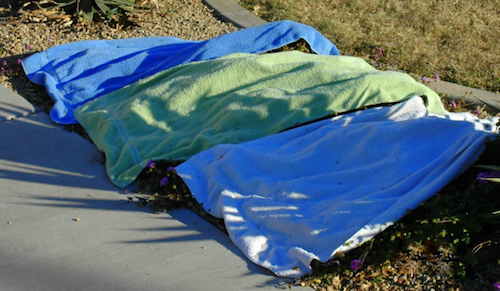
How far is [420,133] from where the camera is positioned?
10.9ft

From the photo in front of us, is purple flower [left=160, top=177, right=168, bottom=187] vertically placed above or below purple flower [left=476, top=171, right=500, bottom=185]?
below

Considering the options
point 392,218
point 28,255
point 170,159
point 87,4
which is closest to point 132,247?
point 28,255

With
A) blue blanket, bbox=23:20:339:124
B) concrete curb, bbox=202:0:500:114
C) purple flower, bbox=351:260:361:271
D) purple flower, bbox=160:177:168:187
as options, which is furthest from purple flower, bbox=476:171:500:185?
blue blanket, bbox=23:20:339:124

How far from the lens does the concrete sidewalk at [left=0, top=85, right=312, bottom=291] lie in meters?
2.74

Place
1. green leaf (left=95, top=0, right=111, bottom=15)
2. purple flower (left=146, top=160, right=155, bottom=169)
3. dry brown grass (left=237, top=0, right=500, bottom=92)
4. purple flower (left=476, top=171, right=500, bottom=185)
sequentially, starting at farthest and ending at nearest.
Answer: green leaf (left=95, top=0, right=111, bottom=15)
dry brown grass (left=237, top=0, right=500, bottom=92)
purple flower (left=146, top=160, right=155, bottom=169)
purple flower (left=476, top=171, right=500, bottom=185)

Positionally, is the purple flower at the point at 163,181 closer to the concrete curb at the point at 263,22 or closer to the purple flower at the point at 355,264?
the purple flower at the point at 355,264

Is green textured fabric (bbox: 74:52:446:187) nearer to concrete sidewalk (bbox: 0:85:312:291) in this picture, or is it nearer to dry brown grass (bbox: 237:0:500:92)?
concrete sidewalk (bbox: 0:85:312:291)

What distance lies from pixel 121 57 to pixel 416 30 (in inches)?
130

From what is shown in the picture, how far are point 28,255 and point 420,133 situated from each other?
2.24 metres

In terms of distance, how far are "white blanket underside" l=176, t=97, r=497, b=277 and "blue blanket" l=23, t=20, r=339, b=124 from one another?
1537mm

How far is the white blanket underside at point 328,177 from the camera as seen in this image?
287 cm

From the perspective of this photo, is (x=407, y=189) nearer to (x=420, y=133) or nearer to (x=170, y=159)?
(x=420, y=133)

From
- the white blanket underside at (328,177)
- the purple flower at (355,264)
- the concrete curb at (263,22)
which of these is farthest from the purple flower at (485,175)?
the concrete curb at (263,22)

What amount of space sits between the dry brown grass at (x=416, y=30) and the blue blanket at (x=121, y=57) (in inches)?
36.0
